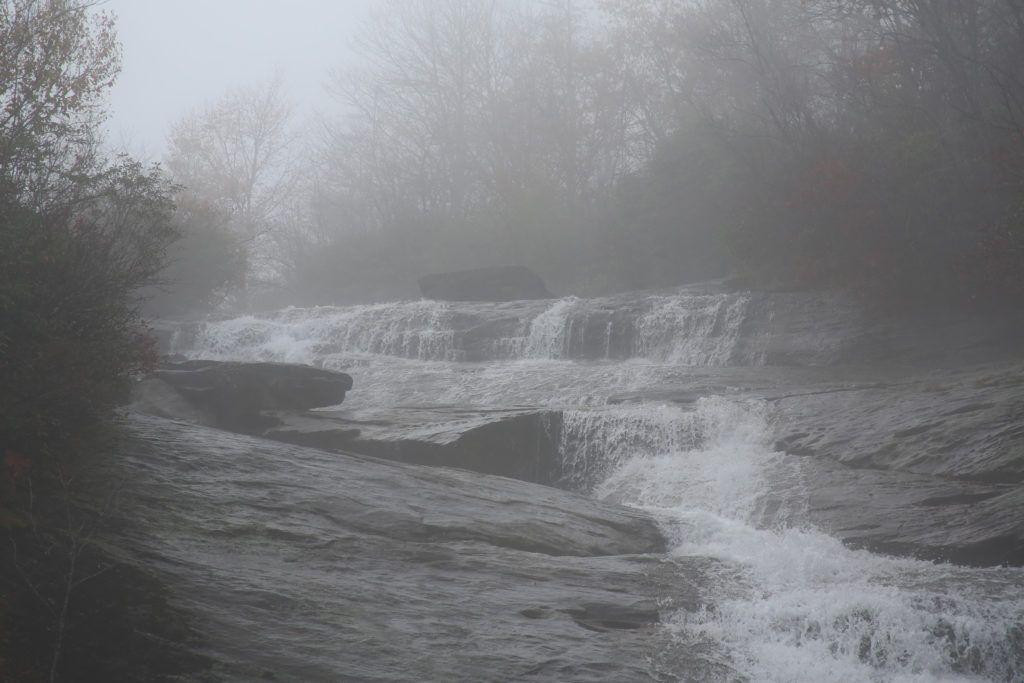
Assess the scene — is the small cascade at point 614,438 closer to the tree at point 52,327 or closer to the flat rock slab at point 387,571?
the flat rock slab at point 387,571

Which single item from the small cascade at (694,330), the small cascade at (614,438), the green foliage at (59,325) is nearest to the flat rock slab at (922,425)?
Answer: the small cascade at (614,438)

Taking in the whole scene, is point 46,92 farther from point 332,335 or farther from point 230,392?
point 332,335

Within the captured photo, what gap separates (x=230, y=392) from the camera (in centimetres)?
1239

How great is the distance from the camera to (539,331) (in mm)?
18516

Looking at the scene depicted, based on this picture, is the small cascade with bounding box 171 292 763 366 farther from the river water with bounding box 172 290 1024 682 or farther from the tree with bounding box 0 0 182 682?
the tree with bounding box 0 0 182 682

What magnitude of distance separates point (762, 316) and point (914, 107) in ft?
15.5

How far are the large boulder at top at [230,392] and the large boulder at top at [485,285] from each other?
11226 millimetres

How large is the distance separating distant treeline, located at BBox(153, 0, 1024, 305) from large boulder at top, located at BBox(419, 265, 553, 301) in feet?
12.0

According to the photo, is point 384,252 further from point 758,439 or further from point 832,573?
point 832,573

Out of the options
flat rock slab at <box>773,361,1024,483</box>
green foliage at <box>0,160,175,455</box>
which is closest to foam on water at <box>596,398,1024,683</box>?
flat rock slab at <box>773,361,1024,483</box>

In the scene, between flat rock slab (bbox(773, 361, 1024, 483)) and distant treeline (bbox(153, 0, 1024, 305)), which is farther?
distant treeline (bbox(153, 0, 1024, 305))

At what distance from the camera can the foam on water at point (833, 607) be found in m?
5.90

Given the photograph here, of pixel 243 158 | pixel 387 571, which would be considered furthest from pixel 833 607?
pixel 243 158

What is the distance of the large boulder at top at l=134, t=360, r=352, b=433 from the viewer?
12.0 meters
